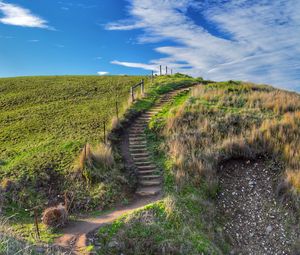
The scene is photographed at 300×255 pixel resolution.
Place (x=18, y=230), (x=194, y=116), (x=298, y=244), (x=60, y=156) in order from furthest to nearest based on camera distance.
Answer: (x=194, y=116) < (x=60, y=156) < (x=298, y=244) < (x=18, y=230)

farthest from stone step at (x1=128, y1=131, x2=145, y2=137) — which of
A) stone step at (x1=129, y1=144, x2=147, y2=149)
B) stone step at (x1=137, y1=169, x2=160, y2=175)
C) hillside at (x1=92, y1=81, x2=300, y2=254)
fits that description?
stone step at (x1=137, y1=169, x2=160, y2=175)

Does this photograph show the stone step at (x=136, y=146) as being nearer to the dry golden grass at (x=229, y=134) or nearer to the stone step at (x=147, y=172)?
the dry golden grass at (x=229, y=134)

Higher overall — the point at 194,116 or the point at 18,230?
the point at 194,116

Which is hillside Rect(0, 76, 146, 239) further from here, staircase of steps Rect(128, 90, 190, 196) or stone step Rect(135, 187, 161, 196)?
staircase of steps Rect(128, 90, 190, 196)

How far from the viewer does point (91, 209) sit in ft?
47.1

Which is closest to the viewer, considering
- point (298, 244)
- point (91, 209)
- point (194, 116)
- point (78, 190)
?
point (298, 244)

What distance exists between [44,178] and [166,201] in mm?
5950

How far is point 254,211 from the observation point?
14906mm

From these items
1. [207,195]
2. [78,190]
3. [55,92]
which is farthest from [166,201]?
[55,92]

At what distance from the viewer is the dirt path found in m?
13.5

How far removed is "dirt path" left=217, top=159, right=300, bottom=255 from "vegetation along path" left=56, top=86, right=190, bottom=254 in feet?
10.4

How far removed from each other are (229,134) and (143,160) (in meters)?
4.98

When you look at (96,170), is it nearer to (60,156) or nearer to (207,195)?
(60,156)

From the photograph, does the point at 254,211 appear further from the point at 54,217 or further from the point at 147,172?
the point at 54,217
